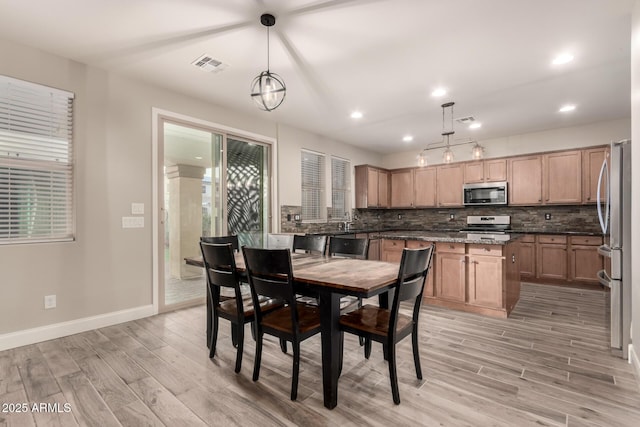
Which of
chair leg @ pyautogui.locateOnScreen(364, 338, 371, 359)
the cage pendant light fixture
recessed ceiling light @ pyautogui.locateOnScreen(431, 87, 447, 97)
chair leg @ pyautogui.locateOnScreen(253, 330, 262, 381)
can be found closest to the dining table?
chair leg @ pyautogui.locateOnScreen(253, 330, 262, 381)

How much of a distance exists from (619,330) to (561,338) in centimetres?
45

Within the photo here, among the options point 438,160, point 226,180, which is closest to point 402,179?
point 438,160

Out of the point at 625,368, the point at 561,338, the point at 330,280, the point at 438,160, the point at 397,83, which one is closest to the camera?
the point at 330,280

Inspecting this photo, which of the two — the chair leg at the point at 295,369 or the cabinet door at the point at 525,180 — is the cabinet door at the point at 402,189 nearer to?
the cabinet door at the point at 525,180

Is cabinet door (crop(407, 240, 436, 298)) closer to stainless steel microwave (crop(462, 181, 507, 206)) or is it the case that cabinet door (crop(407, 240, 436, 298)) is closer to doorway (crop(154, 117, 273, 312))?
doorway (crop(154, 117, 273, 312))

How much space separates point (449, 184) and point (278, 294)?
562cm

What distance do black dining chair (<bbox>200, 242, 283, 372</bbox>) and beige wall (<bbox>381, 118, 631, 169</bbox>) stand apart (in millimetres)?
5684

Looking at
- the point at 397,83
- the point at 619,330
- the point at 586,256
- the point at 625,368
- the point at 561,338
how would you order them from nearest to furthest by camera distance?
the point at 625,368 < the point at 619,330 < the point at 561,338 < the point at 397,83 < the point at 586,256

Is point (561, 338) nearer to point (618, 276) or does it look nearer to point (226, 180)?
point (618, 276)

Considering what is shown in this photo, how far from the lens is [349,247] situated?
3016mm

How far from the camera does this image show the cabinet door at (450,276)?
3746 mm

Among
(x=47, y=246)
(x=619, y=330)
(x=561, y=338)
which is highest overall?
(x=47, y=246)

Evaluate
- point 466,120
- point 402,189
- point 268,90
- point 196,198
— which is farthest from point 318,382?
point 402,189

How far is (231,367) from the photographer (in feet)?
7.66
